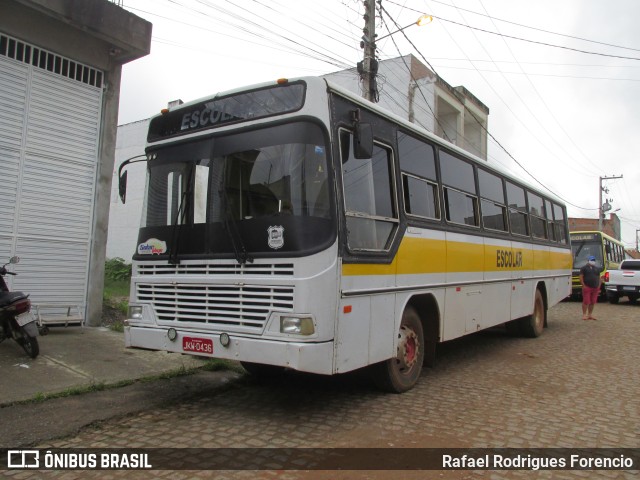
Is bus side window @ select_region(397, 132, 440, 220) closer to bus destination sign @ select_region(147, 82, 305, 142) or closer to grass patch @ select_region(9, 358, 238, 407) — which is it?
bus destination sign @ select_region(147, 82, 305, 142)

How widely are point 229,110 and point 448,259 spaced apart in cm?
329

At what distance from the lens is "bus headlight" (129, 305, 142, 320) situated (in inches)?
A: 205

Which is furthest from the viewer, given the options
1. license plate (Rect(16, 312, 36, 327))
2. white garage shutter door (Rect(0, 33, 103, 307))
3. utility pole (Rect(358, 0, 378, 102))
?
utility pole (Rect(358, 0, 378, 102))

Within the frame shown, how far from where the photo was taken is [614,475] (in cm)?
362

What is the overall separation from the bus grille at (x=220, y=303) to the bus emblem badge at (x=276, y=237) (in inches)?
14.4

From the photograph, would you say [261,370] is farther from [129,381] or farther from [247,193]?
[247,193]

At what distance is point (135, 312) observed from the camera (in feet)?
17.1

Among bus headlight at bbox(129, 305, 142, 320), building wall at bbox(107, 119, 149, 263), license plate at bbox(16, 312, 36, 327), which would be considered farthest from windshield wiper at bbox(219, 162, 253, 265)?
building wall at bbox(107, 119, 149, 263)

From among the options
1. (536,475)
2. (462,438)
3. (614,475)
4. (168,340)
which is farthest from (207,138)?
(614,475)

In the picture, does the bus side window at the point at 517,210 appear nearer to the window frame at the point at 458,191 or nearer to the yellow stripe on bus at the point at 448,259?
the yellow stripe on bus at the point at 448,259

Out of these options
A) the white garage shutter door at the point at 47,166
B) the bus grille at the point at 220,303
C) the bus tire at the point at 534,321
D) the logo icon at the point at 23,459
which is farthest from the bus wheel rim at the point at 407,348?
the white garage shutter door at the point at 47,166

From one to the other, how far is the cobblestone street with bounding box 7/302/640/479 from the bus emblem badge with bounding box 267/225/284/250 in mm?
1611

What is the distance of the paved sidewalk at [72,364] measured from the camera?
17.3 feet

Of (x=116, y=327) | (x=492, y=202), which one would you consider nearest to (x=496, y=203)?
(x=492, y=202)
